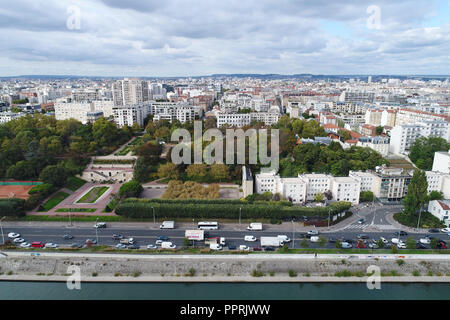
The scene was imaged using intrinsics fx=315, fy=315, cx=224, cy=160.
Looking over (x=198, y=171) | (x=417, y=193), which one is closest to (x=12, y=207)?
(x=198, y=171)

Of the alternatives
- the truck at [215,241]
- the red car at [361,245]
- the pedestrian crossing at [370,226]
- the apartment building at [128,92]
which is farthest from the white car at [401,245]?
the apartment building at [128,92]

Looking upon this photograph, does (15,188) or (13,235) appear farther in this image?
(15,188)

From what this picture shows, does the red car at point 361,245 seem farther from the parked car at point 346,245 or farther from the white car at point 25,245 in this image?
the white car at point 25,245

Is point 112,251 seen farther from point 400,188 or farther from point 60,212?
point 400,188

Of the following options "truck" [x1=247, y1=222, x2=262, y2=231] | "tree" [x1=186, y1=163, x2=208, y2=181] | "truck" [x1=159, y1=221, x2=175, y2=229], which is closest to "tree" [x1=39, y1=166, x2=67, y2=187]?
"tree" [x1=186, y1=163, x2=208, y2=181]

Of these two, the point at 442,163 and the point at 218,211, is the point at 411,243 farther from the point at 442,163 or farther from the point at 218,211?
the point at 442,163

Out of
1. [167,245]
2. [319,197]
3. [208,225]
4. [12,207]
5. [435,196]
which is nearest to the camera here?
[167,245]
